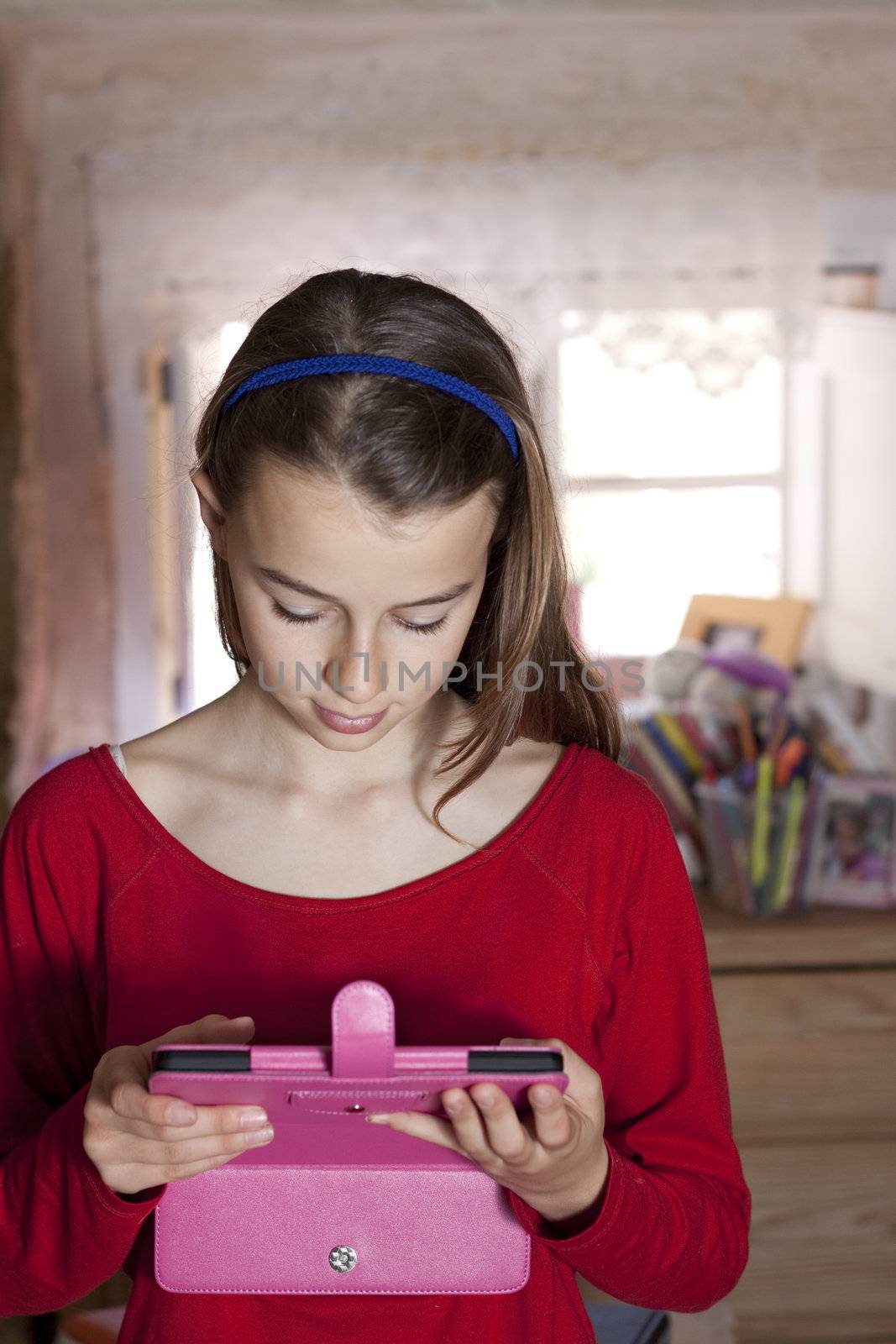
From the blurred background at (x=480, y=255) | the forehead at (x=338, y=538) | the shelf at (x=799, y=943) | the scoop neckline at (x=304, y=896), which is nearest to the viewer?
the forehead at (x=338, y=538)

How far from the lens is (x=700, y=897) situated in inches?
88.2

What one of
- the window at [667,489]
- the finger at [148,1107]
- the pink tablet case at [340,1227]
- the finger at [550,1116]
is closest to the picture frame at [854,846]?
the window at [667,489]

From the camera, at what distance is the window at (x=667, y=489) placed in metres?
2.74

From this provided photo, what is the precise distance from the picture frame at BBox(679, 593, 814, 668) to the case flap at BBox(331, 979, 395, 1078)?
2.10m

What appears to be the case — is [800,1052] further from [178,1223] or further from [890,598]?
[178,1223]

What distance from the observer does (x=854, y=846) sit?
2182 mm

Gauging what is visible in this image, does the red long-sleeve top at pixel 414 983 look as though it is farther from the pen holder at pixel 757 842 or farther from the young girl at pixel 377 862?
the pen holder at pixel 757 842

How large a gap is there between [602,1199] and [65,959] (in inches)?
15.6

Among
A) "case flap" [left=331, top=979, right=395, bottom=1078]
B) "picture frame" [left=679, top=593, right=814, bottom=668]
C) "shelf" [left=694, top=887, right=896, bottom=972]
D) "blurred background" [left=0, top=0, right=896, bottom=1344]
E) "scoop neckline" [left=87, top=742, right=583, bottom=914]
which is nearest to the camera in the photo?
"case flap" [left=331, top=979, right=395, bottom=1078]

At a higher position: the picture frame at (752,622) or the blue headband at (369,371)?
the blue headband at (369,371)

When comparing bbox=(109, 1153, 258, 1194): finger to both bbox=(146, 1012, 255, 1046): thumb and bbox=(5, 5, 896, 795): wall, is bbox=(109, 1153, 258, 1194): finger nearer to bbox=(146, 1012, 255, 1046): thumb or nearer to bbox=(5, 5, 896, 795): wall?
bbox=(146, 1012, 255, 1046): thumb

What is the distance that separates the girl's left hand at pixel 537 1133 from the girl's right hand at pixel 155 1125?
0.08m

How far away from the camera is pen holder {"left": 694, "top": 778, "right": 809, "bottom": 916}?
2.12m

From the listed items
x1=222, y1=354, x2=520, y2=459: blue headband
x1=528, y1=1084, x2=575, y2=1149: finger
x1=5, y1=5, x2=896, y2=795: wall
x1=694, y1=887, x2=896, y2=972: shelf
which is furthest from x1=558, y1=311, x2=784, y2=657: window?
Result: x1=528, y1=1084, x2=575, y2=1149: finger
